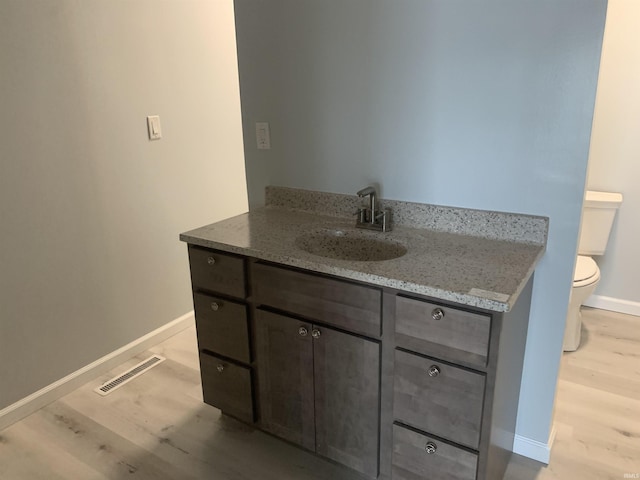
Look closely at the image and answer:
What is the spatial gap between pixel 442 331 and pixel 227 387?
3.33 ft

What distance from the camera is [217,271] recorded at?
1901 millimetres

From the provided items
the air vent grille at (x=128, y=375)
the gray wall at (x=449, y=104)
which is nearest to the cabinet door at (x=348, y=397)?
the gray wall at (x=449, y=104)

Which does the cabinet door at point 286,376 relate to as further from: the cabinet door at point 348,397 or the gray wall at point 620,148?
the gray wall at point 620,148

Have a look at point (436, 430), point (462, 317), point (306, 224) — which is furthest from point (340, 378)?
point (306, 224)

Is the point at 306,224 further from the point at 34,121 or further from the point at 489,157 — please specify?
the point at 34,121

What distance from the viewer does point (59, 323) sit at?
7.72 feet

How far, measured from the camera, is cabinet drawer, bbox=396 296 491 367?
4.58 ft

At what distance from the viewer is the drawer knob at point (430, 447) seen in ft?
5.12

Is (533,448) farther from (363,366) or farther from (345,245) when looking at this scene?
(345,245)

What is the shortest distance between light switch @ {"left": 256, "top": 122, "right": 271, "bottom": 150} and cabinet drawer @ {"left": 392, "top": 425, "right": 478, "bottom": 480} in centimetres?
131

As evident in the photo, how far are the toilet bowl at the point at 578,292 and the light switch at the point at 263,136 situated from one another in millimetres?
1613

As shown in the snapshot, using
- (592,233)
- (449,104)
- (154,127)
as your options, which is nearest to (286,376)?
(449,104)

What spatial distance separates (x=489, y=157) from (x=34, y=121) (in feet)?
6.03

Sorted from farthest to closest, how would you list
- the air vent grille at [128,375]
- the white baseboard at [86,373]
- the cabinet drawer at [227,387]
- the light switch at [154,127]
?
the light switch at [154,127]
the air vent grille at [128,375]
the white baseboard at [86,373]
the cabinet drawer at [227,387]
